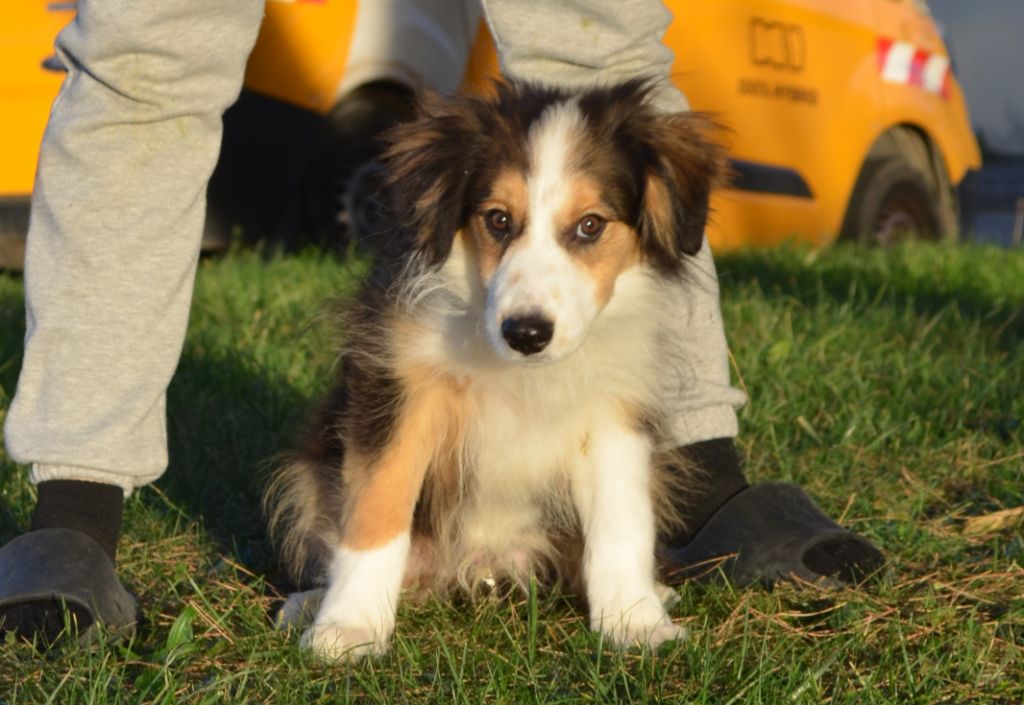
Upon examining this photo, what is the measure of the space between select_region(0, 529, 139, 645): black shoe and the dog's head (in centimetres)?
90

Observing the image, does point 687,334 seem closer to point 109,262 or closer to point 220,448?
point 109,262

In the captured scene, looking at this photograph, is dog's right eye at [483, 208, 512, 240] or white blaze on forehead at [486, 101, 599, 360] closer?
white blaze on forehead at [486, 101, 599, 360]

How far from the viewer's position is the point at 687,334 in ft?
11.4

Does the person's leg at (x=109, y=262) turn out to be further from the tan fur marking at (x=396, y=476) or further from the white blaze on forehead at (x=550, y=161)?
the white blaze on forehead at (x=550, y=161)

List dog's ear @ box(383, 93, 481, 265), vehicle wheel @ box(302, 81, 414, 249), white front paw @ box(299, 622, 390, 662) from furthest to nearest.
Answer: vehicle wheel @ box(302, 81, 414, 249), dog's ear @ box(383, 93, 481, 265), white front paw @ box(299, 622, 390, 662)

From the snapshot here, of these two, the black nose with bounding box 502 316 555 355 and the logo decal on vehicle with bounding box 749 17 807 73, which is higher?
the black nose with bounding box 502 316 555 355

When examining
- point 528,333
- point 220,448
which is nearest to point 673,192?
point 528,333

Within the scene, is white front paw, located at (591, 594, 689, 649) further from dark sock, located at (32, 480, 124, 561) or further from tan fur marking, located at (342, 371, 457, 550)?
dark sock, located at (32, 480, 124, 561)

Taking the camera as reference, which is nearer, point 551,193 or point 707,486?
point 551,193

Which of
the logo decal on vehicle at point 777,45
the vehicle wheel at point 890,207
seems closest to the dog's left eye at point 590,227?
the logo decal on vehicle at point 777,45

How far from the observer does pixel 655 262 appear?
10.4ft

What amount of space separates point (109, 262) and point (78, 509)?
1.68 feet

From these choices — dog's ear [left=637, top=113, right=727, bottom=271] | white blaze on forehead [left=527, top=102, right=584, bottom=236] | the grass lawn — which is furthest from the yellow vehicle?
white blaze on forehead [left=527, top=102, right=584, bottom=236]

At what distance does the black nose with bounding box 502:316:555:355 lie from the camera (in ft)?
9.10
